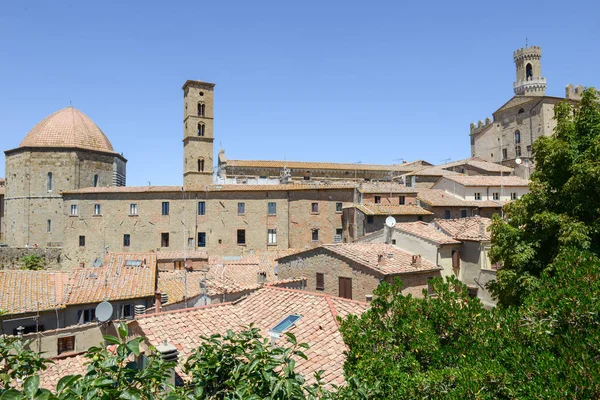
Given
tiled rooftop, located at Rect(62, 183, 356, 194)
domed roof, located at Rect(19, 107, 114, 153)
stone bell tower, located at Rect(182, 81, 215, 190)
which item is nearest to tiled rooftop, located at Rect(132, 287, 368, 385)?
tiled rooftop, located at Rect(62, 183, 356, 194)

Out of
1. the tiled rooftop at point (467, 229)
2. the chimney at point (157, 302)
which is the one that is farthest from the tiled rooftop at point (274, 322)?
the tiled rooftop at point (467, 229)

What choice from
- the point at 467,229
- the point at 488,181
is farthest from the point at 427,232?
the point at 488,181

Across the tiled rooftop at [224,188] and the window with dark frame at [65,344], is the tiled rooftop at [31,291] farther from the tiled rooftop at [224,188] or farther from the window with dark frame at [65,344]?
the tiled rooftop at [224,188]

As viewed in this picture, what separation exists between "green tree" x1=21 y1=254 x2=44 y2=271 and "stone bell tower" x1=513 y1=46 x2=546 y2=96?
74976 millimetres

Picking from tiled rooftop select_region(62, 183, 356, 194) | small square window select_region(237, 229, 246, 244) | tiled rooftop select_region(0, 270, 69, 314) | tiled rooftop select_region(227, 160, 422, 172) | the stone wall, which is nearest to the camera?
tiled rooftop select_region(0, 270, 69, 314)

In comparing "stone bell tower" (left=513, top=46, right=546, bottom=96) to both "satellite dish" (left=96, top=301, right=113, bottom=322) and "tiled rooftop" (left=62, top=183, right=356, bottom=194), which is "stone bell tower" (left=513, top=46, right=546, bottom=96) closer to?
"tiled rooftop" (left=62, top=183, right=356, bottom=194)

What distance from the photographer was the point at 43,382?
1197cm

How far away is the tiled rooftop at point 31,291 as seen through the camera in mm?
18594

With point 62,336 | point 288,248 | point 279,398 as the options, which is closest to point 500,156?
point 288,248

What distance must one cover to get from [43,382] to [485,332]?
11.7 meters

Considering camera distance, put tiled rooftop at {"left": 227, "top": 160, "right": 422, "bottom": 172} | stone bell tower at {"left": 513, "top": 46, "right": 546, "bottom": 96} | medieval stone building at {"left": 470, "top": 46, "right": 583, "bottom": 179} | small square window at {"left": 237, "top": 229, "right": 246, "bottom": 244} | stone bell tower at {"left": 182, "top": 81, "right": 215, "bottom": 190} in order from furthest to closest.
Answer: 1. stone bell tower at {"left": 513, "top": 46, "right": 546, "bottom": 96}
2. medieval stone building at {"left": 470, "top": 46, "right": 583, "bottom": 179}
3. tiled rooftop at {"left": 227, "top": 160, "right": 422, "bottom": 172}
4. stone bell tower at {"left": 182, "top": 81, "right": 215, "bottom": 190}
5. small square window at {"left": 237, "top": 229, "right": 246, "bottom": 244}

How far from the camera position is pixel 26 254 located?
40969 mm

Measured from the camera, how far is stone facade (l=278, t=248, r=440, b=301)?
66.3ft

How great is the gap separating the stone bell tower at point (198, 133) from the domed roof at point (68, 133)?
9108 mm
